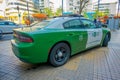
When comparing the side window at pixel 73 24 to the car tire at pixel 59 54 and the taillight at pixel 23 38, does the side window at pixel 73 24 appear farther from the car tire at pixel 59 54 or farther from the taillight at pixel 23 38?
the taillight at pixel 23 38

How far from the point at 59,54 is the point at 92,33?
1.83 meters

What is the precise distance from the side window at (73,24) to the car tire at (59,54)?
618 millimetres

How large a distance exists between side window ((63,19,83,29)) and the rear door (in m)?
0.32

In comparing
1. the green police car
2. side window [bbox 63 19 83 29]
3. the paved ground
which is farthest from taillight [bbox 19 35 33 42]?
side window [bbox 63 19 83 29]

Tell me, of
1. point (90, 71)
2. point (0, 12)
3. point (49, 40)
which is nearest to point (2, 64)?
point (49, 40)

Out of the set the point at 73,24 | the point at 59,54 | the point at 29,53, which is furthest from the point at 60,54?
the point at 73,24

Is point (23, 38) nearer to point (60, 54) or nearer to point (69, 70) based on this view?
point (60, 54)

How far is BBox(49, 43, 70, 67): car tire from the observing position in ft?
12.0

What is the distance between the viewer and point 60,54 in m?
3.91

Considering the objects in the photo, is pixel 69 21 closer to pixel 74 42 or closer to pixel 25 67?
pixel 74 42

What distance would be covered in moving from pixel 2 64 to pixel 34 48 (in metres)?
1.58

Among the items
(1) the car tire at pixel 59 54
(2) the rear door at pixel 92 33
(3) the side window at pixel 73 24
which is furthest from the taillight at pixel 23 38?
(2) the rear door at pixel 92 33

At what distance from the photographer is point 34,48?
3205mm

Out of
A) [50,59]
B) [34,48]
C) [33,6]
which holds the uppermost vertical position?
[33,6]
